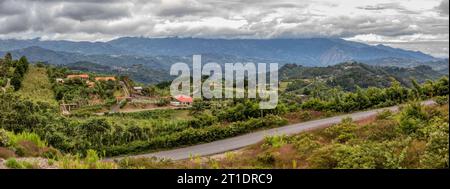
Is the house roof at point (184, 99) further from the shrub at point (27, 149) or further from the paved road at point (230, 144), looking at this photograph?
the shrub at point (27, 149)

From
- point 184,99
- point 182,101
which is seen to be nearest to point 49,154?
point 182,101

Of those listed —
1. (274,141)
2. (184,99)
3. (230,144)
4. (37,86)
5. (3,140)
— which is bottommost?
(184,99)

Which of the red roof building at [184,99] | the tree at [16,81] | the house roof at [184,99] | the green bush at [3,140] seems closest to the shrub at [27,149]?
the green bush at [3,140]

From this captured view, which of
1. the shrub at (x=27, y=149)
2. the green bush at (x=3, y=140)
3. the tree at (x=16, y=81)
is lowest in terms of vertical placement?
the tree at (x=16, y=81)

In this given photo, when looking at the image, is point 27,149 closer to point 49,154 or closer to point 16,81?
point 49,154

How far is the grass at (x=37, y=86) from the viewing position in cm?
4931

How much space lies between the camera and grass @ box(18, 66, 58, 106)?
49312 mm

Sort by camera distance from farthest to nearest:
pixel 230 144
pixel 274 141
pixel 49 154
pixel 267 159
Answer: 1. pixel 230 144
2. pixel 274 141
3. pixel 49 154
4. pixel 267 159

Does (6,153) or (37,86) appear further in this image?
(37,86)

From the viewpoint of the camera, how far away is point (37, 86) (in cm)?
5469

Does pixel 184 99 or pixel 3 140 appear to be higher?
pixel 3 140
